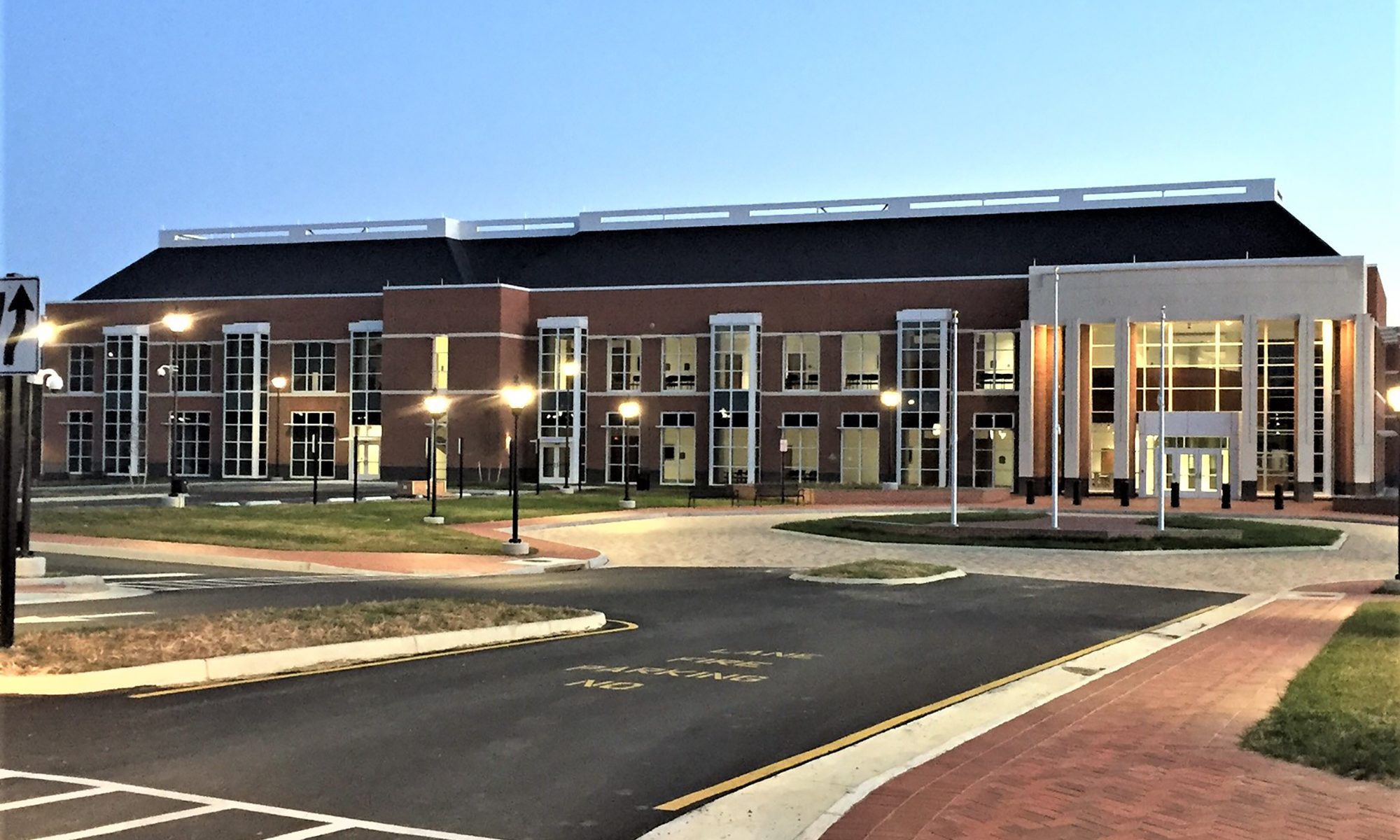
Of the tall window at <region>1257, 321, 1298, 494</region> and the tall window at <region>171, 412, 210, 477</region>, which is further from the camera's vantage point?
the tall window at <region>171, 412, 210, 477</region>

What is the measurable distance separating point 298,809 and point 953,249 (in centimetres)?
7019

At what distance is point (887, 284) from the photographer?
239ft

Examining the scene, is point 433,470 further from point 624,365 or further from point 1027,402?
point 1027,402

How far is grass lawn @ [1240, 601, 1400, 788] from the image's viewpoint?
31.1 ft

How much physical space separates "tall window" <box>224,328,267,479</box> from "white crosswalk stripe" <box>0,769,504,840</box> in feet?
252

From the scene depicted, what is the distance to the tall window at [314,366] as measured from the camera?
81.9m

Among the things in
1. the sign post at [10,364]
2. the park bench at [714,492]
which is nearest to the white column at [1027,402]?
the park bench at [714,492]

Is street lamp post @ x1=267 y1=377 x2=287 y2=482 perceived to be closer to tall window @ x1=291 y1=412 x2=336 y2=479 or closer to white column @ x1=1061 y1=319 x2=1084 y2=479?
tall window @ x1=291 y1=412 x2=336 y2=479

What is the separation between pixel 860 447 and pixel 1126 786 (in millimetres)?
64623

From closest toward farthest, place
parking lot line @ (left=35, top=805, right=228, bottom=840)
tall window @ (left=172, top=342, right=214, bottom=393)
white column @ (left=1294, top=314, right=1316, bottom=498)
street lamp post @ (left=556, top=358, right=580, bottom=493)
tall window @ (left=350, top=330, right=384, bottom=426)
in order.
A: parking lot line @ (left=35, top=805, right=228, bottom=840) < white column @ (left=1294, top=314, right=1316, bottom=498) < street lamp post @ (left=556, top=358, right=580, bottom=493) < tall window @ (left=350, top=330, right=384, bottom=426) < tall window @ (left=172, top=342, right=214, bottom=393)

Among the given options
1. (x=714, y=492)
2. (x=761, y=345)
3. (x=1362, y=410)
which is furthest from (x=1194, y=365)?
(x=714, y=492)

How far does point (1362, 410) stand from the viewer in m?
61.8

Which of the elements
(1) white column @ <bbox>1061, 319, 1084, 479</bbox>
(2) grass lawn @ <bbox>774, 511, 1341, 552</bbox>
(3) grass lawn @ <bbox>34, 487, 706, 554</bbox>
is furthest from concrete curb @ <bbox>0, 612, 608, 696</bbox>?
(1) white column @ <bbox>1061, 319, 1084, 479</bbox>

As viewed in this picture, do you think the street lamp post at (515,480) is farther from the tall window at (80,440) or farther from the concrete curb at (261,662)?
the tall window at (80,440)
